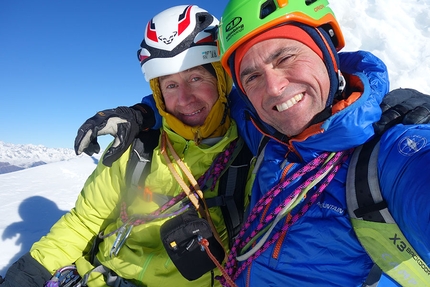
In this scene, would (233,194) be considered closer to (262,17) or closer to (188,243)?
(188,243)

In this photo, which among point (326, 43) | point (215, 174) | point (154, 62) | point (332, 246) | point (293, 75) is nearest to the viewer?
point (332, 246)

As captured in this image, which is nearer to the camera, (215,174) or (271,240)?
(271,240)

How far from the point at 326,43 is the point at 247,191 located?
123 centimetres

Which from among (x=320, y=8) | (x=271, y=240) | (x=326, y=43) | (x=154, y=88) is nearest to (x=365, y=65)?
(x=326, y=43)

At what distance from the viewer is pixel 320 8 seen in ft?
5.62

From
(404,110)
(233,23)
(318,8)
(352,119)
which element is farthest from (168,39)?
(404,110)

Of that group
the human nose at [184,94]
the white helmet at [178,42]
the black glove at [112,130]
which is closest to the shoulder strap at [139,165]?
the black glove at [112,130]

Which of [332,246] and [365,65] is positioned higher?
[365,65]

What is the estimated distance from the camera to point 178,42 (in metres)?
2.36

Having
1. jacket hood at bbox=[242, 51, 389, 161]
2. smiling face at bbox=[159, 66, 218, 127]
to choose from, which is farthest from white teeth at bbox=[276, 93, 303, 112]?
smiling face at bbox=[159, 66, 218, 127]

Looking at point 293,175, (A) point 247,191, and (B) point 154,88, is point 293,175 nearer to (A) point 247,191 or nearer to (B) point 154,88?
(A) point 247,191

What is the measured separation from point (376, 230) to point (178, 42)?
6.55ft

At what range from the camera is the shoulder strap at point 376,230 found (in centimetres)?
115

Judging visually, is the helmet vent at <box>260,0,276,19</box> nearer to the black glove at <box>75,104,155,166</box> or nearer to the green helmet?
the green helmet
